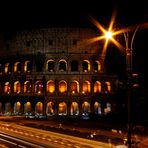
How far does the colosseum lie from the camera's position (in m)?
57.0

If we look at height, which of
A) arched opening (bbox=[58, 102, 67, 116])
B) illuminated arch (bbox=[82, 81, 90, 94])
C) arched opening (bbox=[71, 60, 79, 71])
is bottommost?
arched opening (bbox=[58, 102, 67, 116])

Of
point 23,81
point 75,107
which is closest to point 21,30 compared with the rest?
point 23,81

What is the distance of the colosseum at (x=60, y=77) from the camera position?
57031mm

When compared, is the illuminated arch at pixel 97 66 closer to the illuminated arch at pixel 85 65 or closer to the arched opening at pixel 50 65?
the illuminated arch at pixel 85 65

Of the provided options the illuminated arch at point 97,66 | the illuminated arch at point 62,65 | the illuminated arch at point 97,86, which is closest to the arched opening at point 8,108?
the illuminated arch at point 62,65

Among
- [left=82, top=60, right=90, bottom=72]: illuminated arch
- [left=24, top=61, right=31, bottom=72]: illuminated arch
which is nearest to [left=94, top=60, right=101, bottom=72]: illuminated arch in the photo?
[left=82, top=60, right=90, bottom=72]: illuminated arch

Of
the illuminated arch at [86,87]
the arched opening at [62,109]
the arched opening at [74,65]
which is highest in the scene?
the arched opening at [74,65]

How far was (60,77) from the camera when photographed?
2265 inches

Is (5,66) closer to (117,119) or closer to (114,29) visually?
(117,119)

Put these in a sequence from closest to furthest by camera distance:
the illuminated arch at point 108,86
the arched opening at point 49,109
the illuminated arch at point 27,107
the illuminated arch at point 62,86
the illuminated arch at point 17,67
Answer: the arched opening at point 49,109 < the illuminated arch at point 62,86 < the illuminated arch at point 27,107 < the illuminated arch at point 108,86 < the illuminated arch at point 17,67

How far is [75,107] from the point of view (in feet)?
189

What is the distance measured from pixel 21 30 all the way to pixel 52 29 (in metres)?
6.07

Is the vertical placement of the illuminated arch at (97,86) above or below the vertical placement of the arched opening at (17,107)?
above

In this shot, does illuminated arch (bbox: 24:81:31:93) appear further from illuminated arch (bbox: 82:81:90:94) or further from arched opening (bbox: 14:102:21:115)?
illuminated arch (bbox: 82:81:90:94)
